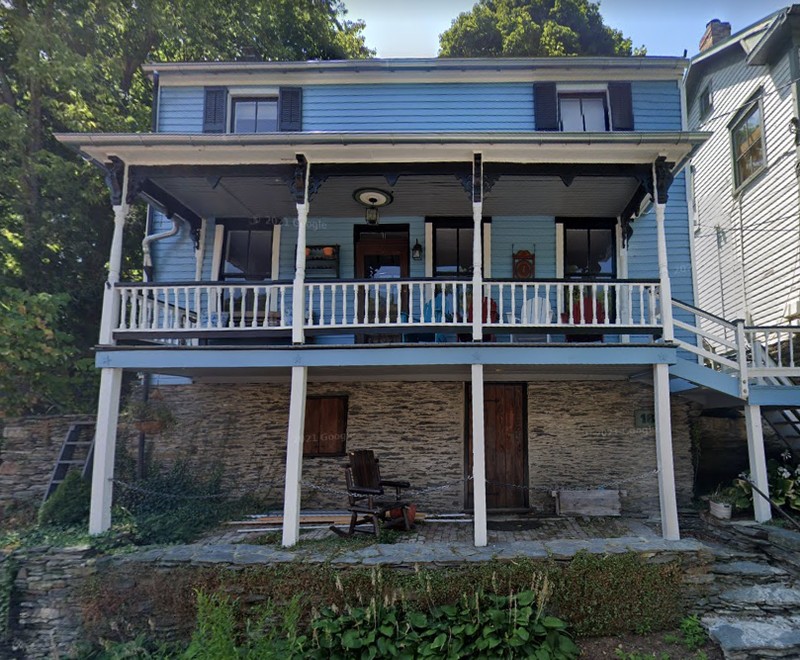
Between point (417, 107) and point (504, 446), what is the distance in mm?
6355

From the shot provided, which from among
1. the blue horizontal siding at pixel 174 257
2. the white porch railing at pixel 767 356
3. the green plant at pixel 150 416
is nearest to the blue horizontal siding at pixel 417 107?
the blue horizontal siding at pixel 174 257

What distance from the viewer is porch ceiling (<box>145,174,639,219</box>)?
742 centimetres

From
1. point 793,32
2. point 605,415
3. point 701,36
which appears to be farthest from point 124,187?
point 701,36

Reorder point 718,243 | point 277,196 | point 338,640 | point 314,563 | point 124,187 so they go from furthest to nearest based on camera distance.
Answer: point 718,243 < point 277,196 < point 124,187 < point 314,563 < point 338,640

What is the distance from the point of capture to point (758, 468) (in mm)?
6512

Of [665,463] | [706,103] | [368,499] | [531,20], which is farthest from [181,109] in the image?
[531,20]

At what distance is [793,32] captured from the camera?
8539 millimetres

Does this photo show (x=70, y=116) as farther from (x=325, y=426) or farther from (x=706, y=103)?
(x=706, y=103)

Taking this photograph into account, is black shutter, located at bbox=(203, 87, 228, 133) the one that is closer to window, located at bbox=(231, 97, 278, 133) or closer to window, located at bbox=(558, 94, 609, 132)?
window, located at bbox=(231, 97, 278, 133)

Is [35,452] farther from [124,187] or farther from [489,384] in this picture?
[489,384]

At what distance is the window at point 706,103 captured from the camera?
11700mm

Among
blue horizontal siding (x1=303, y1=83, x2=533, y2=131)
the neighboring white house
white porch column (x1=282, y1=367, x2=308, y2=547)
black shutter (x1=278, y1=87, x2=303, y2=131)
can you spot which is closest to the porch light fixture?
blue horizontal siding (x1=303, y1=83, x2=533, y2=131)

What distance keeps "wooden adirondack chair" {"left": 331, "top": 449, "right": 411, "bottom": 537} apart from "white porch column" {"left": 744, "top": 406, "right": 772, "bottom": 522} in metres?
4.61

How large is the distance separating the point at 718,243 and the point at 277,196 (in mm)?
9840
